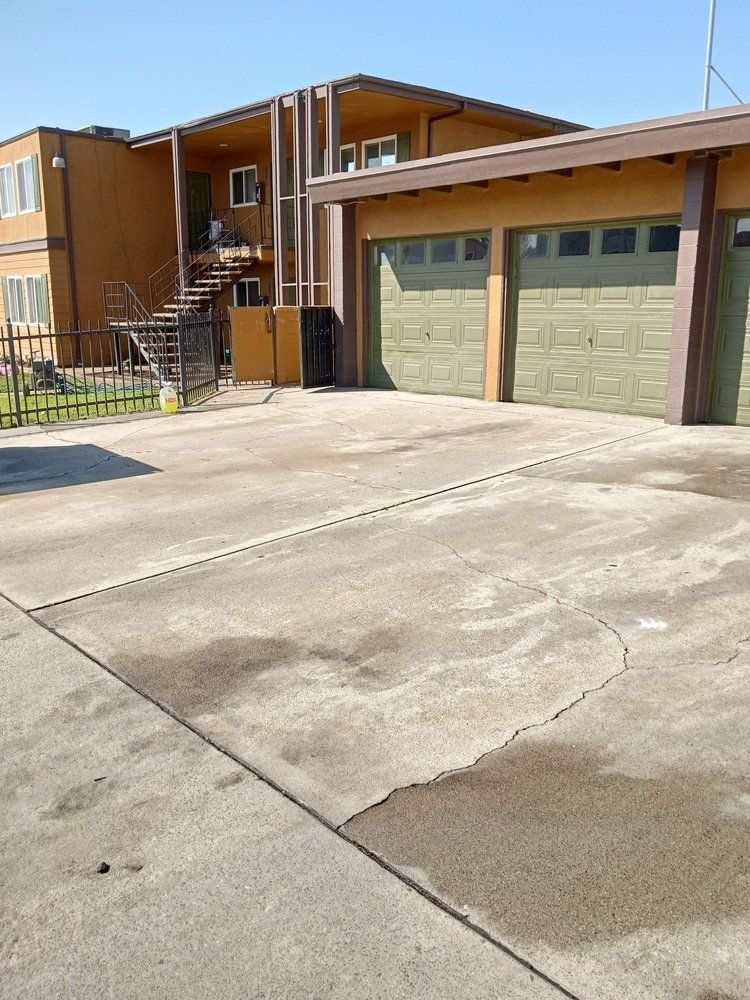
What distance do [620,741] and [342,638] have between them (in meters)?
1.70

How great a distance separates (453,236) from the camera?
14.6m

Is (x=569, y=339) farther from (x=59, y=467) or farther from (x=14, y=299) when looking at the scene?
(x=14, y=299)

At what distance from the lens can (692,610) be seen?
16.5ft

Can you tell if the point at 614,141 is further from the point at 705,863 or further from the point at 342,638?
the point at 705,863

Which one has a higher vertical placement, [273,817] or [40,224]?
[40,224]

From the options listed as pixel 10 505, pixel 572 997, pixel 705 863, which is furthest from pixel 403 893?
pixel 10 505

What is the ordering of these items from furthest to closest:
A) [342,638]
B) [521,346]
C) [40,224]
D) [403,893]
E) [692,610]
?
[40,224] < [521,346] < [692,610] < [342,638] < [403,893]

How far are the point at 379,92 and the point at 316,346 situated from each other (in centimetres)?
574

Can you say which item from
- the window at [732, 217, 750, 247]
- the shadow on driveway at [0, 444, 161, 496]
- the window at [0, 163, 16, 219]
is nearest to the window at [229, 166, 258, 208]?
the window at [0, 163, 16, 219]

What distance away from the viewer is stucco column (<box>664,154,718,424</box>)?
11031 mm

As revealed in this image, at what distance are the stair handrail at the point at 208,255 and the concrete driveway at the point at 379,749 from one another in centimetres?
1656

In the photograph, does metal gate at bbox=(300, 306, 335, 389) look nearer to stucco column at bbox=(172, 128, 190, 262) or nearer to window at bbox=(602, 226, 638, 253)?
window at bbox=(602, 226, 638, 253)

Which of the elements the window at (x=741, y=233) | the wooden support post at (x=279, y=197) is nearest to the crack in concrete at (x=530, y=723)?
the window at (x=741, y=233)

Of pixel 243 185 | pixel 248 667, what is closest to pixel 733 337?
pixel 248 667
